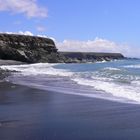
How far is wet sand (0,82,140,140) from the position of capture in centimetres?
853

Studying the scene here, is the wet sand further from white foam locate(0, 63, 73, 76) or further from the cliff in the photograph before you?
the cliff

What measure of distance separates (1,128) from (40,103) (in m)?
4.79

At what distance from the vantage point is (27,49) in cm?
8031

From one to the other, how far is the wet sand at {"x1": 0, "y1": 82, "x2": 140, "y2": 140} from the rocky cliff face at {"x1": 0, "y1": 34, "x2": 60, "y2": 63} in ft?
207

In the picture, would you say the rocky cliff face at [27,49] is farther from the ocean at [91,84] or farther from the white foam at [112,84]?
the white foam at [112,84]

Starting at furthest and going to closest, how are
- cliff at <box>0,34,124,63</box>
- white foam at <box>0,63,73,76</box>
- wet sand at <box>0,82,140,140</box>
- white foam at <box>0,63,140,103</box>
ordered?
cliff at <box>0,34,124,63</box> < white foam at <box>0,63,73,76</box> < white foam at <box>0,63,140,103</box> < wet sand at <box>0,82,140,140</box>

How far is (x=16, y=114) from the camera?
11156 mm

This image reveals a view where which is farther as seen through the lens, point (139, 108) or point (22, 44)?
point (22, 44)

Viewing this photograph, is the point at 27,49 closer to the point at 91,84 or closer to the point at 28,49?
the point at 28,49

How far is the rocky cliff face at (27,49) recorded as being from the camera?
253ft

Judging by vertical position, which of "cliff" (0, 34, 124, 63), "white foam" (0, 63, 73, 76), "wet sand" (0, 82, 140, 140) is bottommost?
"wet sand" (0, 82, 140, 140)

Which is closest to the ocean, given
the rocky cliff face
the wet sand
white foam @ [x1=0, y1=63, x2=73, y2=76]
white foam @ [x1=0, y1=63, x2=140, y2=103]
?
white foam @ [x1=0, y1=63, x2=140, y2=103]

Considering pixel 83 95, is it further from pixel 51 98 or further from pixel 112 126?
pixel 112 126

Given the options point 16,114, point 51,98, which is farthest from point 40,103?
point 16,114
